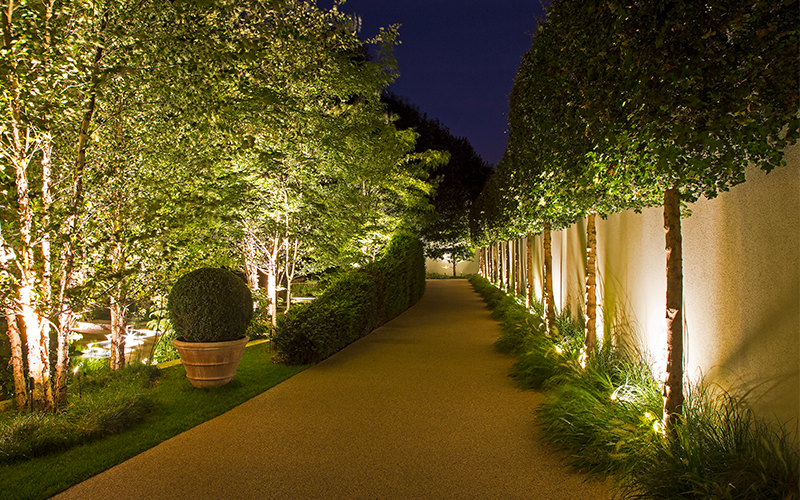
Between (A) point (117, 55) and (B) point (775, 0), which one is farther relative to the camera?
(A) point (117, 55)

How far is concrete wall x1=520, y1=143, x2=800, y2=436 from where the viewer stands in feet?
10.3

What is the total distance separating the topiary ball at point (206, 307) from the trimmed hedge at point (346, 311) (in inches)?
65.4

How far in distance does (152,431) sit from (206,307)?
176 cm

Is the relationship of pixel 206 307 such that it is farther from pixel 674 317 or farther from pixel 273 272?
pixel 674 317

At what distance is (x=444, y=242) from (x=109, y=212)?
34.0 metres

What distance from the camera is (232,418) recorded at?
5246 millimetres

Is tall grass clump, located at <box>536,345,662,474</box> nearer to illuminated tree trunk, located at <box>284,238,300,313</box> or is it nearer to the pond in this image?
the pond

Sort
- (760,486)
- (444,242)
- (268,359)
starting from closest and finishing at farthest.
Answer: (760,486)
(268,359)
(444,242)

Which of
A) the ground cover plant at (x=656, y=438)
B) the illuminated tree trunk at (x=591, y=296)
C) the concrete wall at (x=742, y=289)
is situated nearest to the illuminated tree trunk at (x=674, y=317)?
the ground cover plant at (x=656, y=438)

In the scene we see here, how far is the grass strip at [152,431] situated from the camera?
374 cm

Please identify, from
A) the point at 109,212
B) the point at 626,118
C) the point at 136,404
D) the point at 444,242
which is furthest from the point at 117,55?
the point at 444,242

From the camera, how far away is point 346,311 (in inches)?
366

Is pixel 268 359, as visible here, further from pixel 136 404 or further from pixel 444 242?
pixel 444 242

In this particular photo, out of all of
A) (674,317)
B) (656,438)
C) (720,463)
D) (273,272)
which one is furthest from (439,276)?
(720,463)
